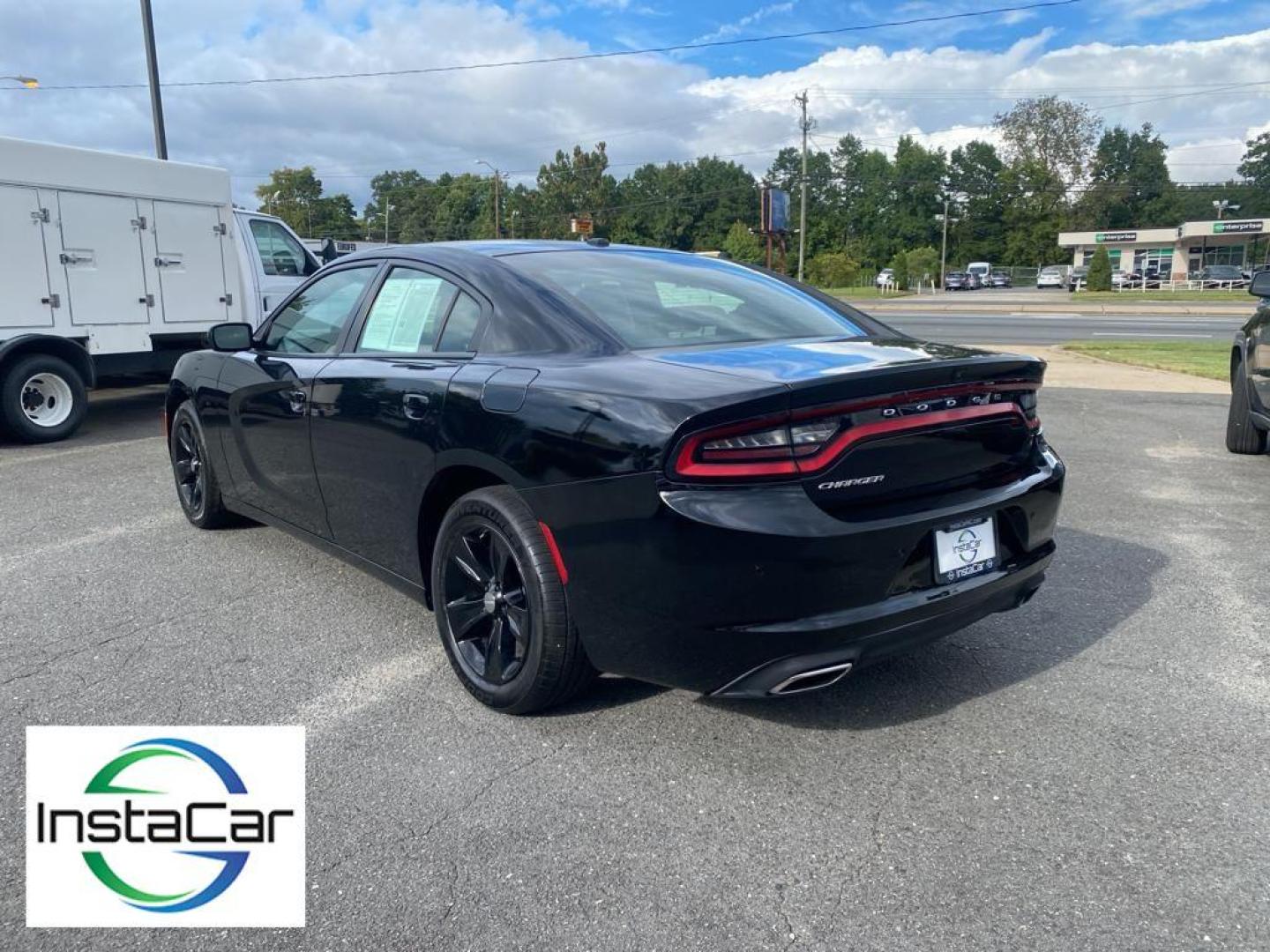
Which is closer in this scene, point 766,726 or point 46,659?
point 766,726

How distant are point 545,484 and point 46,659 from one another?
88.7 inches

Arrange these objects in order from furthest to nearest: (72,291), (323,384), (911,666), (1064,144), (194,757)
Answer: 1. (1064,144)
2. (72,291)
3. (323,384)
4. (911,666)
5. (194,757)

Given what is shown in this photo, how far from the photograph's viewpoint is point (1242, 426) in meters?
7.50

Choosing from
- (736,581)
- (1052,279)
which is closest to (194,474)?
(736,581)

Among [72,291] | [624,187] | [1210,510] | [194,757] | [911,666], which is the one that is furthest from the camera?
[624,187]

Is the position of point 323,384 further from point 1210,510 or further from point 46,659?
point 1210,510

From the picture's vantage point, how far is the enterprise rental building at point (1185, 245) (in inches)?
2904

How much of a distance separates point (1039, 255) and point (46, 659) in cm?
11013

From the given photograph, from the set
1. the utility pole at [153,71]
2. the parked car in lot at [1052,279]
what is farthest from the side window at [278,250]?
the parked car in lot at [1052,279]

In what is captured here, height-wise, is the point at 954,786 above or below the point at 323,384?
below

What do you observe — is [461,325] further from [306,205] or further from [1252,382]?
[306,205]

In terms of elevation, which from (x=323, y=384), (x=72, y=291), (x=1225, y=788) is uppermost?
(x=72, y=291)

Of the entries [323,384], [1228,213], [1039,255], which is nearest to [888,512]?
[323,384]

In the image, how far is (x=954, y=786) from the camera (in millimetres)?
2758
